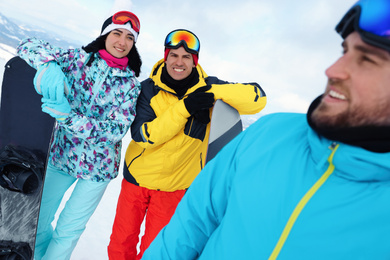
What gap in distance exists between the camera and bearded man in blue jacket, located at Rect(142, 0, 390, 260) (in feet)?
1.71

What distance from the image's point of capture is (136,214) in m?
1.96

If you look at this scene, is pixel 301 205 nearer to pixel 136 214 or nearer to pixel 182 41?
pixel 182 41

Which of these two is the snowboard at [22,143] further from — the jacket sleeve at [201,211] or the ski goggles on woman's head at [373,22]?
the ski goggles on woman's head at [373,22]

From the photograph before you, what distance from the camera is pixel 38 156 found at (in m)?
1.75

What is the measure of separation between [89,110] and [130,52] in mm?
546

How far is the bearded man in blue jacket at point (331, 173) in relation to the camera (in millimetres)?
521

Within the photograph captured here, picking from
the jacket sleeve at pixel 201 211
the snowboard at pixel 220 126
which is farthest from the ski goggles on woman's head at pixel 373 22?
the snowboard at pixel 220 126

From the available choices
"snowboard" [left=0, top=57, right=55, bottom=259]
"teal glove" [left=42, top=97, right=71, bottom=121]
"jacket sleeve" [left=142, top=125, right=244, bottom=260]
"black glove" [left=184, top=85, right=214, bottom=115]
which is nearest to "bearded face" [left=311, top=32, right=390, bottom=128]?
"jacket sleeve" [left=142, top=125, right=244, bottom=260]

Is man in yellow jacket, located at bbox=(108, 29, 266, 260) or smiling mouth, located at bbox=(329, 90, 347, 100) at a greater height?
smiling mouth, located at bbox=(329, 90, 347, 100)

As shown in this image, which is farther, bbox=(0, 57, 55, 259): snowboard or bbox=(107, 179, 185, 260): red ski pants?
bbox=(107, 179, 185, 260): red ski pants

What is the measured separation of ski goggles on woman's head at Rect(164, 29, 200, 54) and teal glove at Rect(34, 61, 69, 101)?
771 millimetres

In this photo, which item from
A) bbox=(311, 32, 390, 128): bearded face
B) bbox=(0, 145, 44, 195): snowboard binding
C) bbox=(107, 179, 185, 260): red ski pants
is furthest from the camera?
bbox=(107, 179, 185, 260): red ski pants

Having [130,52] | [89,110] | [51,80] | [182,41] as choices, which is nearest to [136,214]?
[89,110]

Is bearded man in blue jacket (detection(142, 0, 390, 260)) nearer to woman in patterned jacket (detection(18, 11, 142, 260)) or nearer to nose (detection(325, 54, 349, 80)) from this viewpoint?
nose (detection(325, 54, 349, 80))
